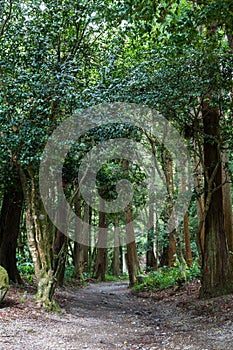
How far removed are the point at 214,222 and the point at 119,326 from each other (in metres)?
4.27

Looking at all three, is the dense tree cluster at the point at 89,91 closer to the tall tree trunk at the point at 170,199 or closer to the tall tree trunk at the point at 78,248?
the tall tree trunk at the point at 170,199

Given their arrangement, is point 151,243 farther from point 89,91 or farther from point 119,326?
point 89,91

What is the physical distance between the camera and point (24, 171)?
1074cm

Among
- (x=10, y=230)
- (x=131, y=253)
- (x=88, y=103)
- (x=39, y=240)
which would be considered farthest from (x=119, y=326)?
(x=131, y=253)

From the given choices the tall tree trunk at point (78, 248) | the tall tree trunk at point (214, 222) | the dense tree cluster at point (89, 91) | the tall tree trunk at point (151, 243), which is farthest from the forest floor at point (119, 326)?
the tall tree trunk at point (151, 243)

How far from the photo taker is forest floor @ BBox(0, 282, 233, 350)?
6336mm

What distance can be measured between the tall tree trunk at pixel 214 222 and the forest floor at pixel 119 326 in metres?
0.63

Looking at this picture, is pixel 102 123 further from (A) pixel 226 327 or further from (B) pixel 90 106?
(A) pixel 226 327

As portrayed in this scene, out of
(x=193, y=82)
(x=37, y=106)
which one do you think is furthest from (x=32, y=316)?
(x=193, y=82)

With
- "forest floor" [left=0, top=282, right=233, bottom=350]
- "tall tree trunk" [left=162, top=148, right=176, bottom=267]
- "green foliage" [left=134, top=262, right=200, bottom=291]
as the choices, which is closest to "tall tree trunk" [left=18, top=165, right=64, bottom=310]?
"forest floor" [left=0, top=282, right=233, bottom=350]

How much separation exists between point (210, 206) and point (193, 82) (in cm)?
371

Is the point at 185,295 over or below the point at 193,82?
below

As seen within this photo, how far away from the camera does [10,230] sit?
13.4 metres

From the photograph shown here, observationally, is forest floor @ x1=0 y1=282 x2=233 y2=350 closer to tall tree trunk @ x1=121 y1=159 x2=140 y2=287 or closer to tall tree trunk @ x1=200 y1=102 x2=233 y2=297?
tall tree trunk @ x1=200 y1=102 x2=233 y2=297
